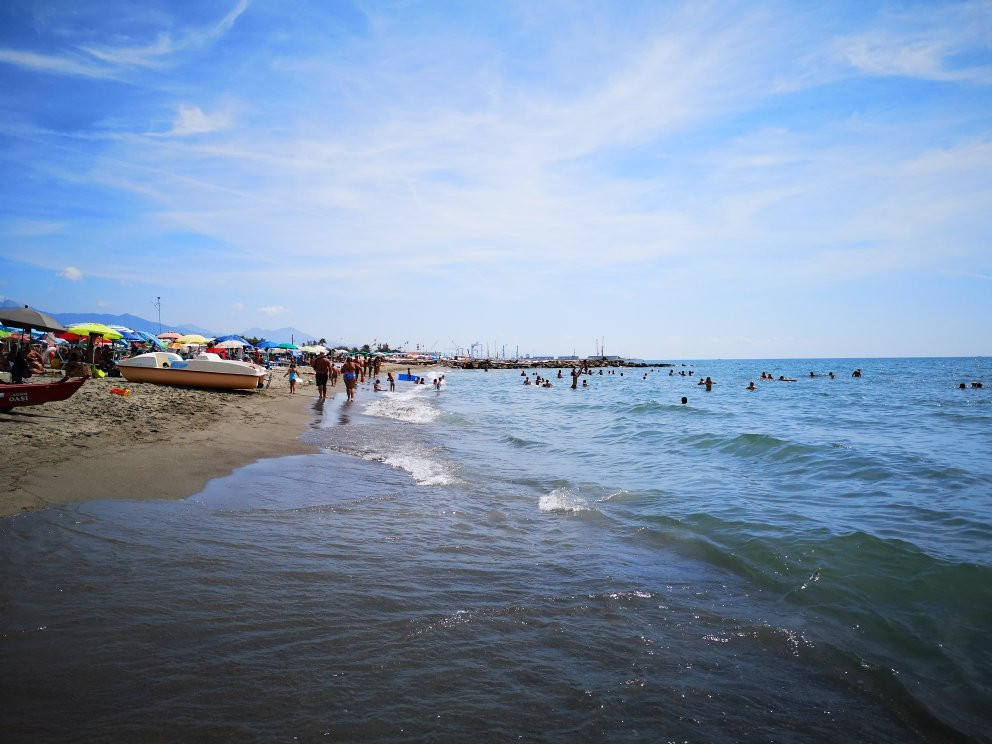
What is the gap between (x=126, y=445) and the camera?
914cm

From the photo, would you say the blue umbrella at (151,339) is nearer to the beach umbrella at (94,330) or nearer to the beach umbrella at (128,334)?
the beach umbrella at (128,334)

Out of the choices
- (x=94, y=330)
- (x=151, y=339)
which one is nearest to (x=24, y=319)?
(x=94, y=330)

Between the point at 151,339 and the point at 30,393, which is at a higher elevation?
the point at 151,339

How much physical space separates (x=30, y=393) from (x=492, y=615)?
10.9 m

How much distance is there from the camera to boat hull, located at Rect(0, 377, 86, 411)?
10094mm

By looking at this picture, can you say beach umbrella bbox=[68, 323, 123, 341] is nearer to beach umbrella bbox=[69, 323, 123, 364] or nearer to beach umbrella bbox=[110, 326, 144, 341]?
beach umbrella bbox=[69, 323, 123, 364]

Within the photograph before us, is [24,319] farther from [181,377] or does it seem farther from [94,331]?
[94,331]

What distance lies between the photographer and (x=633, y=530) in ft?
22.4

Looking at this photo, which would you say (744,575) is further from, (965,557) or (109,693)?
(109,693)

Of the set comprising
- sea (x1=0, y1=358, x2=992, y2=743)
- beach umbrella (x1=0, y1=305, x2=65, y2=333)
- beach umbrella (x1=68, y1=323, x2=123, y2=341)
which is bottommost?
sea (x1=0, y1=358, x2=992, y2=743)

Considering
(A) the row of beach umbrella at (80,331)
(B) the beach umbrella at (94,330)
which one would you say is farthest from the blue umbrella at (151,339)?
(B) the beach umbrella at (94,330)

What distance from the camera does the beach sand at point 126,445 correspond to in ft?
21.6

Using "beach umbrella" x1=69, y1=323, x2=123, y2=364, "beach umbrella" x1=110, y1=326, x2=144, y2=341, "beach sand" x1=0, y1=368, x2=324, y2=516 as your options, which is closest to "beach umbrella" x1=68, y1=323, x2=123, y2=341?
"beach umbrella" x1=69, y1=323, x2=123, y2=364

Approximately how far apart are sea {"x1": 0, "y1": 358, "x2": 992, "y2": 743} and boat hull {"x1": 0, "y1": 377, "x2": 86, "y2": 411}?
3.66m
